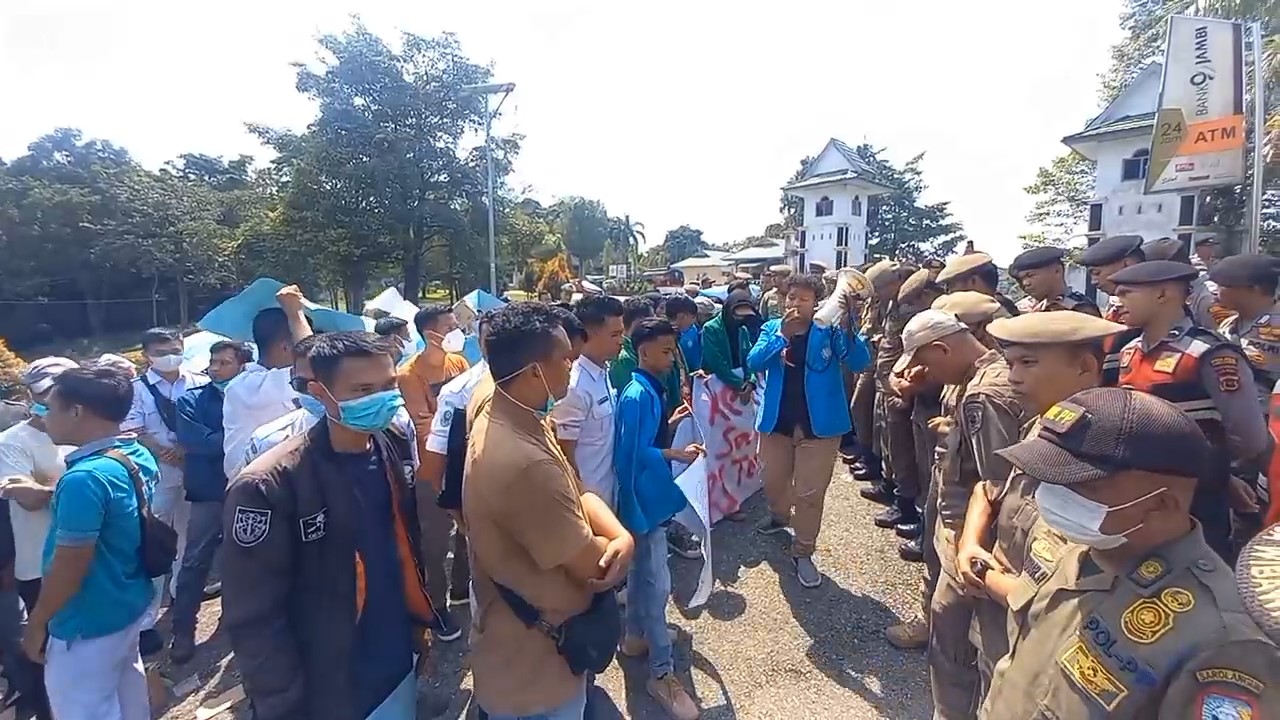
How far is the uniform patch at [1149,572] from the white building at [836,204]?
103 ft

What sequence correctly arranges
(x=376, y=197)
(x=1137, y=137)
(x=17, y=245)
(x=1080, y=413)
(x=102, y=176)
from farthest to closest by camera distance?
(x=102, y=176) < (x=17, y=245) < (x=376, y=197) < (x=1137, y=137) < (x=1080, y=413)

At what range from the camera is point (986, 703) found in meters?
1.77

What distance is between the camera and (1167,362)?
313cm

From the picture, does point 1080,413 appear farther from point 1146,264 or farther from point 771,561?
point 771,561

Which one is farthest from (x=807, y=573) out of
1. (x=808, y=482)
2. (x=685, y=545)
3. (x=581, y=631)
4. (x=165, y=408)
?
(x=165, y=408)

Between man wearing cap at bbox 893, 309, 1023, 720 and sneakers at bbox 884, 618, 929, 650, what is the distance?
4.35 feet

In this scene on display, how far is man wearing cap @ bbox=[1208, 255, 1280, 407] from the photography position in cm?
374

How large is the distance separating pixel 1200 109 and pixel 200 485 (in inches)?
487

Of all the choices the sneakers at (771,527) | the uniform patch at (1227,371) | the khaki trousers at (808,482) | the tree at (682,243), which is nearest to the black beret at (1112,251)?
the uniform patch at (1227,371)

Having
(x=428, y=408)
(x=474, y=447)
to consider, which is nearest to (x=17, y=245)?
(x=428, y=408)

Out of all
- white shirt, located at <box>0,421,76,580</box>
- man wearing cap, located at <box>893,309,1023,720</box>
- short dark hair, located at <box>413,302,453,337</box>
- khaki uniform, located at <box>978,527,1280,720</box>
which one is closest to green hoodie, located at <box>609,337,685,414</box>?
short dark hair, located at <box>413,302,453,337</box>

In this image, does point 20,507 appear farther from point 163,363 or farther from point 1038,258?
point 1038,258

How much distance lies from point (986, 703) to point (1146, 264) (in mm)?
2763

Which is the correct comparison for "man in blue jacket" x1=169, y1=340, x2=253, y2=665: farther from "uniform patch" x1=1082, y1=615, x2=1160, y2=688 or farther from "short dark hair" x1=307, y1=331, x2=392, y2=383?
"uniform patch" x1=1082, y1=615, x2=1160, y2=688
